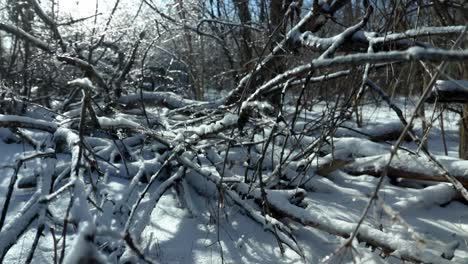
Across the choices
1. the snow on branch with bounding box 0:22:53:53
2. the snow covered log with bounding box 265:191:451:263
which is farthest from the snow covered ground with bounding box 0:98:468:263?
the snow on branch with bounding box 0:22:53:53

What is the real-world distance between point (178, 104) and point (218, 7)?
1569 millimetres

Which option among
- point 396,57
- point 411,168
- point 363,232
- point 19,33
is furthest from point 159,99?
point 396,57

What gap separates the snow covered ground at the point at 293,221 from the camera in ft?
7.57

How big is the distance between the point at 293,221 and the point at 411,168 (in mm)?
1085

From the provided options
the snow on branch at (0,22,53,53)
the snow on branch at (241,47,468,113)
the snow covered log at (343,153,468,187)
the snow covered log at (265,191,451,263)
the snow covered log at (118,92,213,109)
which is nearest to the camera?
the snow on branch at (241,47,468,113)

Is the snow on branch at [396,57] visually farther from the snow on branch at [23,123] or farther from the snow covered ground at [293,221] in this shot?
the snow on branch at [23,123]

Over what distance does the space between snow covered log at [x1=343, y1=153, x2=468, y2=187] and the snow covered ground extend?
2cm

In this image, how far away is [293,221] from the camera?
2.71 meters

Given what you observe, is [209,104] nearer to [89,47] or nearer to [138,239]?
[89,47]

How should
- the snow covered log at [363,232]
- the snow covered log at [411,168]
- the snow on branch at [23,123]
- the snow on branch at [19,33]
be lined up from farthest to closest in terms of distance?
the snow on branch at [19,33]
the snow covered log at [411,168]
the snow on branch at [23,123]
the snow covered log at [363,232]

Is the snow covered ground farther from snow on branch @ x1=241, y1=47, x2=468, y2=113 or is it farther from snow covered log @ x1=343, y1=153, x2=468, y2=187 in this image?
snow on branch @ x1=241, y1=47, x2=468, y2=113

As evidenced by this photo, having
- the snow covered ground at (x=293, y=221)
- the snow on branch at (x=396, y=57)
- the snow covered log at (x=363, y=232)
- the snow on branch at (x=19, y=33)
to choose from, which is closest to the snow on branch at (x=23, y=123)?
the snow covered ground at (x=293, y=221)

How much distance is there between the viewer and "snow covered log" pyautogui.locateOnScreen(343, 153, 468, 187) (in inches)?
121

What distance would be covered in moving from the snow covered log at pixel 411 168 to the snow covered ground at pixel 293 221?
2 cm
